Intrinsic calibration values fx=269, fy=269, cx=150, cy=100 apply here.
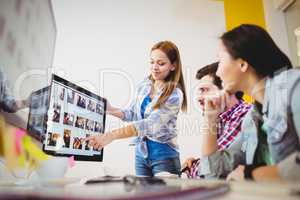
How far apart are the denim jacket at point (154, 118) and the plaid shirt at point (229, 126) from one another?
15cm

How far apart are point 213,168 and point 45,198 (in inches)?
34.2

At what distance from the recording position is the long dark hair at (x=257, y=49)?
1.26 meters

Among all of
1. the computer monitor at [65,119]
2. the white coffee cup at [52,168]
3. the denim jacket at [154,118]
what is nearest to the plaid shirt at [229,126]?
the denim jacket at [154,118]

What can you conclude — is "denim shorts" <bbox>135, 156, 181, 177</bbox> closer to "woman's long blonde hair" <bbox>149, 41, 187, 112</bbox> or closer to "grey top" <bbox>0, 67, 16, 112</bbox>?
"woman's long blonde hair" <bbox>149, 41, 187, 112</bbox>

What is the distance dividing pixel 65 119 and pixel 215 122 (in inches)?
27.2

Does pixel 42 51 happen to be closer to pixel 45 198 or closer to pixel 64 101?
pixel 64 101

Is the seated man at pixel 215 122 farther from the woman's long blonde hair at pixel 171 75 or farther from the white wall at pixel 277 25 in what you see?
the white wall at pixel 277 25

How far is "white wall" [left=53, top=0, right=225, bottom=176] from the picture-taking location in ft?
4.31

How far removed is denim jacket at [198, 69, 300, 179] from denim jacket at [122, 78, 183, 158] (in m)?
0.21

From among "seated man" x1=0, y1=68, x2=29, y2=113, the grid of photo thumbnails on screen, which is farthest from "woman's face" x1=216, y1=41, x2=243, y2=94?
"seated man" x1=0, y1=68, x2=29, y2=113

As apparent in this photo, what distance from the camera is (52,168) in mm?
1060

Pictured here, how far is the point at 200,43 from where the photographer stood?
143 cm

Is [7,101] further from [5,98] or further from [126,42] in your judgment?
[126,42]

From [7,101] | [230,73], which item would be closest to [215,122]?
[230,73]
